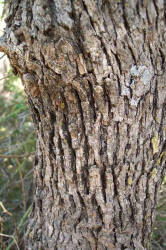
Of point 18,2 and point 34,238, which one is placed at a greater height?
point 18,2

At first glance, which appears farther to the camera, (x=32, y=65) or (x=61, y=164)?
(x=61, y=164)

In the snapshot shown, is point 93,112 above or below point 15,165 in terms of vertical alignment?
above

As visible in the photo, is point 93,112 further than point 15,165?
No

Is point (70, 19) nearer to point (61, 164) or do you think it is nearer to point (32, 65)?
point (32, 65)

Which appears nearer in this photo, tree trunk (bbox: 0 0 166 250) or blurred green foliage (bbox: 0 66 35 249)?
tree trunk (bbox: 0 0 166 250)

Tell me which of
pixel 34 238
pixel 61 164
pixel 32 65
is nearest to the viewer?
pixel 32 65

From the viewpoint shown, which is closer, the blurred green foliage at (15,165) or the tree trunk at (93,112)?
the tree trunk at (93,112)

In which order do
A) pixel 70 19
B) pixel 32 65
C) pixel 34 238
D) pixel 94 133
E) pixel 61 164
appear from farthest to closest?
pixel 34 238 < pixel 61 164 < pixel 94 133 < pixel 32 65 < pixel 70 19

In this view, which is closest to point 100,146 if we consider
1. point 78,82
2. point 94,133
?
point 94,133
